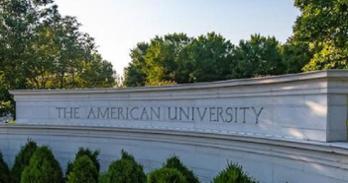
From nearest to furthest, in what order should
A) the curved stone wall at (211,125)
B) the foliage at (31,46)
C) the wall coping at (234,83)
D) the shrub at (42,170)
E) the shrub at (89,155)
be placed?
the wall coping at (234,83) < the curved stone wall at (211,125) < the shrub at (42,170) < the shrub at (89,155) < the foliage at (31,46)

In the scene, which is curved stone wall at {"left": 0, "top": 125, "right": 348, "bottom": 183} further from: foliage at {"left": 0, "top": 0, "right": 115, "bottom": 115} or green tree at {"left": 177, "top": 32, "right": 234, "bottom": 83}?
green tree at {"left": 177, "top": 32, "right": 234, "bottom": 83}

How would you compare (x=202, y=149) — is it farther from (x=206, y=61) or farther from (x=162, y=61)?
(x=162, y=61)

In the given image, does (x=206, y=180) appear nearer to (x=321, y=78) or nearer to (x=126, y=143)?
(x=126, y=143)

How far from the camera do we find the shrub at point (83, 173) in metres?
9.25

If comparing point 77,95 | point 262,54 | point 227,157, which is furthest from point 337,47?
point 262,54

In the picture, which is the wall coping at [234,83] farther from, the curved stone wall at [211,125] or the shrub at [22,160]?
the shrub at [22,160]

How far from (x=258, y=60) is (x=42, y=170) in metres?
40.9

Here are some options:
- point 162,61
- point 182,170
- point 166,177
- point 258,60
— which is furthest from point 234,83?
point 162,61

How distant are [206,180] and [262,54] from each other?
4121 cm

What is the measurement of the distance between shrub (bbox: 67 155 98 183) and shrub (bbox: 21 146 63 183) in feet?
3.18

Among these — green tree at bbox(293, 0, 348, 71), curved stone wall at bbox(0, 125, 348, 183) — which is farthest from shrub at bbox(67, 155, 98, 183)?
green tree at bbox(293, 0, 348, 71)

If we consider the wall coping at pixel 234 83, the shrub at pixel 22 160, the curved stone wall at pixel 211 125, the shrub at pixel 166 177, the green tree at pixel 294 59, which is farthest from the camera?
the green tree at pixel 294 59

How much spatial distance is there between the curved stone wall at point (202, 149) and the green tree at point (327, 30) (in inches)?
438

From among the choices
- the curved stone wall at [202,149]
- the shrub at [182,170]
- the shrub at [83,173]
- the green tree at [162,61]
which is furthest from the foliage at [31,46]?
the green tree at [162,61]
